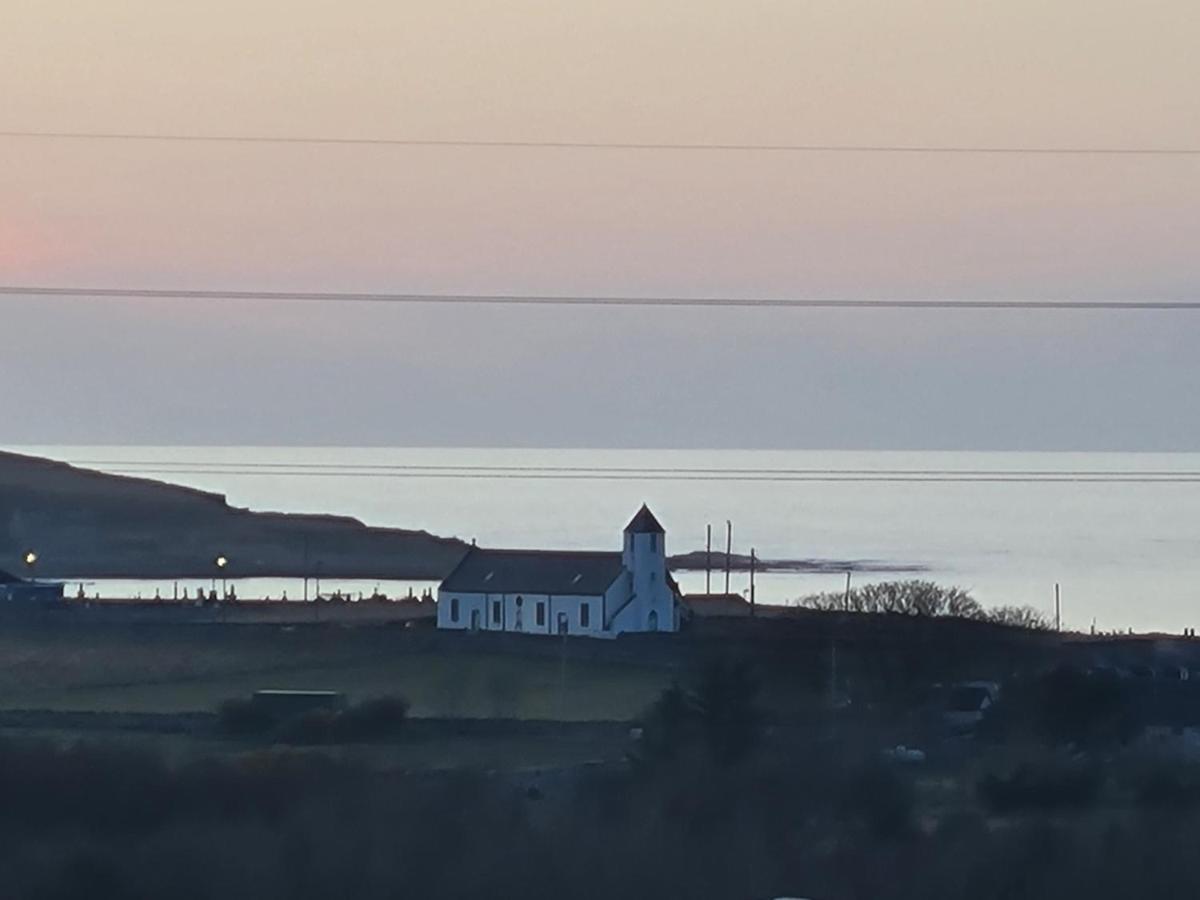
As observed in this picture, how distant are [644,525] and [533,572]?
3.66m

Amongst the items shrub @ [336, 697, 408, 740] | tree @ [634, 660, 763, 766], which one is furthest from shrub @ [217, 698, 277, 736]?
tree @ [634, 660, 763, 766]

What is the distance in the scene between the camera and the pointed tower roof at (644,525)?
2569 inches

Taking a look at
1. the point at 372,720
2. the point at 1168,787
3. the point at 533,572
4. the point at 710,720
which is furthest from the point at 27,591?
the point at 1168,787

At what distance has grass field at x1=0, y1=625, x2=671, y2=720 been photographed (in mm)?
36062

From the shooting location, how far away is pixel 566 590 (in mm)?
61625

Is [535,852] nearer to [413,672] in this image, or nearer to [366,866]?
[366,866]

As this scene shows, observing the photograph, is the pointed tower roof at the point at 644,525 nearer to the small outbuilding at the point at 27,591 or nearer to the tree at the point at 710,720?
the small outbuilding at the point at 27,591

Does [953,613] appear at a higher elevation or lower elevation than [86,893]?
higher

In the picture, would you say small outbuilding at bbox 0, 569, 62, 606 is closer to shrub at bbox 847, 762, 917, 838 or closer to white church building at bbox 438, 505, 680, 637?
white church building at bbox 438, 505, 680, 637

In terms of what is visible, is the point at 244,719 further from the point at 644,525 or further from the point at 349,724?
the point at 644,525

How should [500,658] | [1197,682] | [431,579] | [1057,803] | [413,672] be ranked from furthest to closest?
1. [431,579]
2. [500,658]
3. [413,672]
4. [1197,682]
5. [1057,803]

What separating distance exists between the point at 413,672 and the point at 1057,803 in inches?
553

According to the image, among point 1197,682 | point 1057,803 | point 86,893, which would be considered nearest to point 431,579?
point 1197,682

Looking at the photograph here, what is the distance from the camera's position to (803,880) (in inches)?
929
